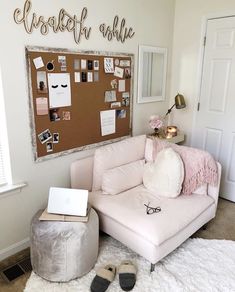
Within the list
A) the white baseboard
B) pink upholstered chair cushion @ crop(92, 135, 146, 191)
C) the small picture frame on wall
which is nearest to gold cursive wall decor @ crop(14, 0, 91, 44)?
A: the small picture frame on wall

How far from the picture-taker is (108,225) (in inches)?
85.7

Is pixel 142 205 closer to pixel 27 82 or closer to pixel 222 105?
pixel 27 82

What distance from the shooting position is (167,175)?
2.32m

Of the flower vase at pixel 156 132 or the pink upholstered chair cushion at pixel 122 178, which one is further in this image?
the flower vase at pixel 156 132

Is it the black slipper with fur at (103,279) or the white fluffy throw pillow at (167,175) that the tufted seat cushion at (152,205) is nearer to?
the white fluffy throw pillow at (167,175)

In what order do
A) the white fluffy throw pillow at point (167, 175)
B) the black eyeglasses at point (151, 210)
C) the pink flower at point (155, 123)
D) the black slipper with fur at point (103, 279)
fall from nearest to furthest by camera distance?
the black slipper with fur at point (103, 279) < the black eyeglasses at point (151, 210) < the white fluffy throw pillow at point (167, 175) < the pink flower at point (155, 123)

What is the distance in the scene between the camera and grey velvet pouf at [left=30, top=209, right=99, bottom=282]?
179 centimetres

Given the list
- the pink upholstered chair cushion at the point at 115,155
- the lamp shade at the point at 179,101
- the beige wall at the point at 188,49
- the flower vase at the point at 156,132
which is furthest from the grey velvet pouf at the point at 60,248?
the beige wall at the point at 188,49

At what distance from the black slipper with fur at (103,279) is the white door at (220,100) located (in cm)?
184

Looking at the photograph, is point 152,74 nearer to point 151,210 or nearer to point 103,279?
point 151,210

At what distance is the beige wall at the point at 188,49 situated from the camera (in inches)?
116

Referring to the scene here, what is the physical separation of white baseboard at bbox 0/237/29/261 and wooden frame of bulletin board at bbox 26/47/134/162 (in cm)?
72

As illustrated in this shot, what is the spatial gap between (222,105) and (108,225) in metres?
1.88

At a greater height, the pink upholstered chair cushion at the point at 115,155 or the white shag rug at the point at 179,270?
the pink upholstered chair cushion at the point at 115,155
